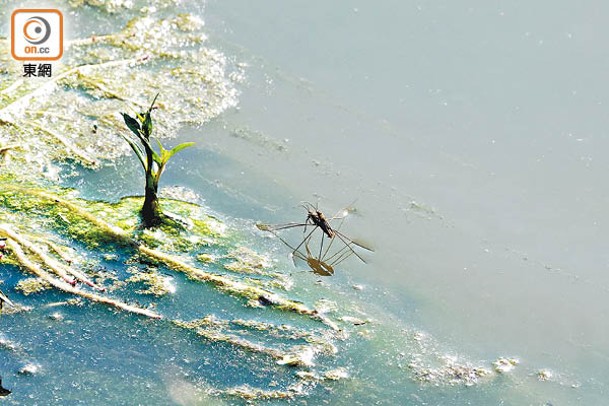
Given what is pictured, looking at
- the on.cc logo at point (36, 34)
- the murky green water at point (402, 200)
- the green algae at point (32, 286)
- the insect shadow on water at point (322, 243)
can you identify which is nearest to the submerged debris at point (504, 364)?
the murky green water at point (402, 200)

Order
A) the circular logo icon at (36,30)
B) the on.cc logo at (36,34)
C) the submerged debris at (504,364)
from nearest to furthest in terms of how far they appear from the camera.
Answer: the submerged debris at (504,364) → the on.cc logo at (36,34) → the circular logo icon at (36,30)

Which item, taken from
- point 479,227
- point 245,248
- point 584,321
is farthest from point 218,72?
point 584,321

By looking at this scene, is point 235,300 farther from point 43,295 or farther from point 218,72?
point 218,72

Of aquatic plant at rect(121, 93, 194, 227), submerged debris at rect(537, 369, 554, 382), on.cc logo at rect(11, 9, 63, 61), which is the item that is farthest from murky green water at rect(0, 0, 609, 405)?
aquatic plant at rect(121, 93, 194, 227)

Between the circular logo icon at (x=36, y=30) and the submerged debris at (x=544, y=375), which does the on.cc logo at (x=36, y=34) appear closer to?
the circular logo icon at (x=36, y=30)

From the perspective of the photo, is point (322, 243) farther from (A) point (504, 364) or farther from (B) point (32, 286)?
(B) point (32, 286)

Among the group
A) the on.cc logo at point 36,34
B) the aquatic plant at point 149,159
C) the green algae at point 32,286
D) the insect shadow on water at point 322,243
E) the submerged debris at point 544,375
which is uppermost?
the on.cc logo at point 36,34

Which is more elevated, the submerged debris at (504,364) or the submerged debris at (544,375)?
the submerged debris at (504,364)
